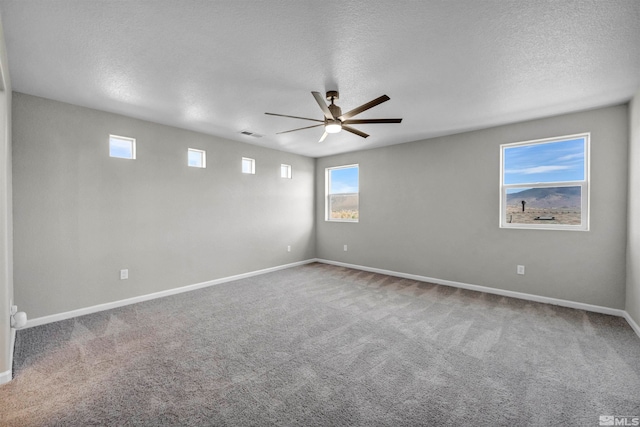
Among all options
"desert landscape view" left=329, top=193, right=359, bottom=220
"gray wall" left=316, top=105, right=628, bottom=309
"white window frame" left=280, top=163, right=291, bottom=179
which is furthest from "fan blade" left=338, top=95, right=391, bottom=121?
"desert landscape view" left=329, top=193, right=359, bottom=220

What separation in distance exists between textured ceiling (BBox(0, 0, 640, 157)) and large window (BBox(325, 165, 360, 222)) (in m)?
2.64

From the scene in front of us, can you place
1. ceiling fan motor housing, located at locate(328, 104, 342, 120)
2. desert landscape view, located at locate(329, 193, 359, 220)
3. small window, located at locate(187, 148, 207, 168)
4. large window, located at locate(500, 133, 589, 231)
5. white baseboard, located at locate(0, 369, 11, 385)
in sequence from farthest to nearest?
desert landscape view, located at locate(329, 193, 359, 220) < small window, located at locate(187, 148, 207, 168) < large window, located at locate(500, 133, 589, 231) < ceiling fan motor housing, located at locate(328, 104, 342, 120) < white baseboard, located at locate(0, 369, 11, 385)

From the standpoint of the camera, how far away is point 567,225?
375 cm

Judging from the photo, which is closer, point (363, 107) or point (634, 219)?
point (363, 107)

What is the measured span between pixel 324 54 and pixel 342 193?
13.8 feet

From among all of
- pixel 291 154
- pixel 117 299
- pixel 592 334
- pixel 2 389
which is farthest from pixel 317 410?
pixel 291 154

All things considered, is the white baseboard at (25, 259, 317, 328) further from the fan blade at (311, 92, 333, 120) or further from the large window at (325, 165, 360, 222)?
the fan blade at (311, 92, 333, 120)

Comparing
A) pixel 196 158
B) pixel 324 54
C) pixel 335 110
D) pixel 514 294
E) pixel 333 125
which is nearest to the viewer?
pixel 324 54

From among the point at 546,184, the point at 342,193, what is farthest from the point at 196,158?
the point at 546,184

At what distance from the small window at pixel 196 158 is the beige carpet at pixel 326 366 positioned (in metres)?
2.26

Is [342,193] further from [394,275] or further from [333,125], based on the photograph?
[333,125]

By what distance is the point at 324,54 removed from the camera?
7.54ft

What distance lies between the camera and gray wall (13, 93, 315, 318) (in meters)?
3.13

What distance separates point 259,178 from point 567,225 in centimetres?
505
